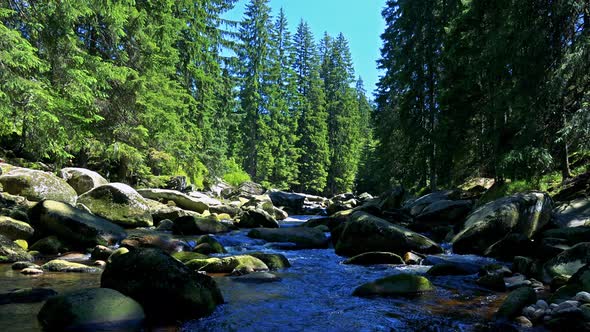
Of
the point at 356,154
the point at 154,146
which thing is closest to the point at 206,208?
the point at 154,146

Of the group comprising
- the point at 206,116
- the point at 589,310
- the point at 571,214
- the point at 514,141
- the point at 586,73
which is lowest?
the point at 589,310

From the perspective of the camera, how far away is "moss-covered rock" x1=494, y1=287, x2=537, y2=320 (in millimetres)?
4895

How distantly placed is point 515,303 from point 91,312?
15.4 ft

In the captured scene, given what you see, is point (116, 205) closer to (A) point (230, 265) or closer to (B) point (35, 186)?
(B) point (35, 186)

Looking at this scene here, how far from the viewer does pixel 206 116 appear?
2614cm

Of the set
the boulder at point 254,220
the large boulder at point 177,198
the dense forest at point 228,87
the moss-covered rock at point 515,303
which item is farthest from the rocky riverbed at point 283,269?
the large boulder at point 177,198

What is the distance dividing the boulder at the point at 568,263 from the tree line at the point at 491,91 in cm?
308

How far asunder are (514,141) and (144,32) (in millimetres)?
14484

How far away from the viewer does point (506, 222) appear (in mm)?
9453

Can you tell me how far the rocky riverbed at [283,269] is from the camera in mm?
4770

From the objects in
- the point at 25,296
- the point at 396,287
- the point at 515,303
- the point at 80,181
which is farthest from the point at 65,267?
the point at 80,181

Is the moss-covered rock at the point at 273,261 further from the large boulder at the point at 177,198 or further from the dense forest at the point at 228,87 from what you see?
the large boulder at the point at 177,198

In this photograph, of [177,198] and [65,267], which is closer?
[65,267]

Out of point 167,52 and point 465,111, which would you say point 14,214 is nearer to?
point 167,52
